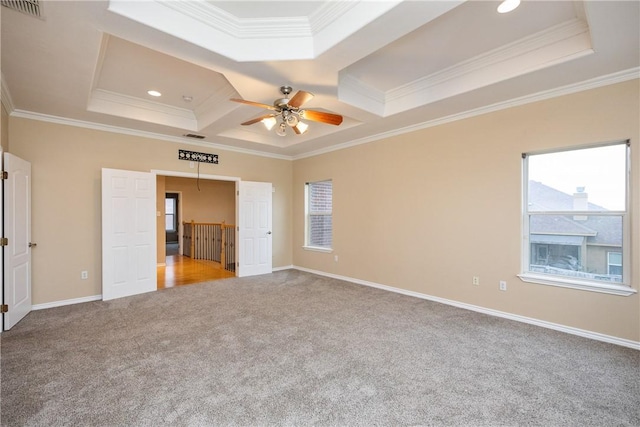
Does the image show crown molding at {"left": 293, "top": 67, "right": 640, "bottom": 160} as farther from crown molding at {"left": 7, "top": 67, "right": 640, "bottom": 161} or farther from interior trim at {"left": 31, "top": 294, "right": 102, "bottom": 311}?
interior trim at {"left": 31, "top": 294, "right": 102, "bottom": 311}

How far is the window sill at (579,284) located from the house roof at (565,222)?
447 mm

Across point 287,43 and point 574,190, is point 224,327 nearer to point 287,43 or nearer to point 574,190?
point 287,43

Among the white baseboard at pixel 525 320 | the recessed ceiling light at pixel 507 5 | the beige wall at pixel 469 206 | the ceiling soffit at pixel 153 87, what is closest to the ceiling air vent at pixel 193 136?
the ceiling soffit at pixel 153 87

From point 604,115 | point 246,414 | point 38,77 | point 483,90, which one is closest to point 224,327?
point 246,414

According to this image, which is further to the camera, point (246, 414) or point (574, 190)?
point (574, 190)

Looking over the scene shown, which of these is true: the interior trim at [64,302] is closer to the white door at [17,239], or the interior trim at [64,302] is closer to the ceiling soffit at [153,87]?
the white door at [17,239]

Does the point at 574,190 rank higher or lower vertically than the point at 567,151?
lower

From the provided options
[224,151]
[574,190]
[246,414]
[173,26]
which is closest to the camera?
[246,414]

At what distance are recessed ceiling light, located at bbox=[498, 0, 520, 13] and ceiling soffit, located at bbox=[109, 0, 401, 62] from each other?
1014 millimetres

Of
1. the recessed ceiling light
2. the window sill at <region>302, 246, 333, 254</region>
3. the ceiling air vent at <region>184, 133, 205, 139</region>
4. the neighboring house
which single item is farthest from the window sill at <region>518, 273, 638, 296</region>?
the ceiling air vent at <region>184, 133, 205, 139</region>

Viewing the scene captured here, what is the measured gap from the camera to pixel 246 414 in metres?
1.90

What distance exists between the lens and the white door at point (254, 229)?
600cm

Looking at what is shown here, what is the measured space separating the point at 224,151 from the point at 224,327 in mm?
3798

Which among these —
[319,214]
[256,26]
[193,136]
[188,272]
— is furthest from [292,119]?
[188,272]
